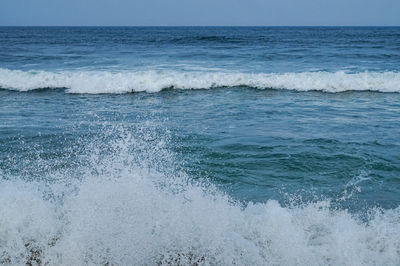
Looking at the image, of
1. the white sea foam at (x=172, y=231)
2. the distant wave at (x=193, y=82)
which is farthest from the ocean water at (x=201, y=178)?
the distant wave at (x=193, y=82)

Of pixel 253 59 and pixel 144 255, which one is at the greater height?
pixel 253 59

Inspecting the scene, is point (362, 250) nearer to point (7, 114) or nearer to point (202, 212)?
point (202, 212)

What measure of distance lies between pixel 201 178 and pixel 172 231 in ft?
6.25

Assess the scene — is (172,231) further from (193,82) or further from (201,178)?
(193,82)

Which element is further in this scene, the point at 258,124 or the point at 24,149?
the point at 258,124

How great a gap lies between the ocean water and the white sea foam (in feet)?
0.04

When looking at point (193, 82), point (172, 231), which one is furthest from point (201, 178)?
point (193, 82)

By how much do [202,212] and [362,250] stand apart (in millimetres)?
1680

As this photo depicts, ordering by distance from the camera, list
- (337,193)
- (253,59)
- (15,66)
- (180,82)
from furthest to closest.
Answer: (253,59), (15,66), (180,82), (337,193)

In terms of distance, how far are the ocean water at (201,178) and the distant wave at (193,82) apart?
2.15 feet

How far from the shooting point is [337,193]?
5094 millimetres

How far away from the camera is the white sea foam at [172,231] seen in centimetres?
346

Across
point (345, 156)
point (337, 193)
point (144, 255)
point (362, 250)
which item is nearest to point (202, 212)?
point (144, 255)

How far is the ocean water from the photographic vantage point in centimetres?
356
